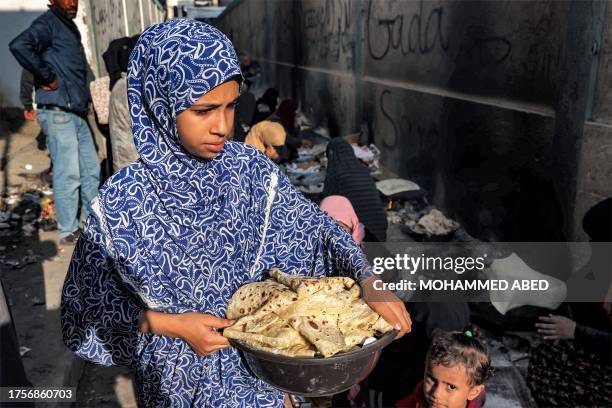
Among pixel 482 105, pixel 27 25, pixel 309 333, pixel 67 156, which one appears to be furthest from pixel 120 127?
pixel 27 25

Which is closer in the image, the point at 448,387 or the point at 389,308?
the point at 389,308

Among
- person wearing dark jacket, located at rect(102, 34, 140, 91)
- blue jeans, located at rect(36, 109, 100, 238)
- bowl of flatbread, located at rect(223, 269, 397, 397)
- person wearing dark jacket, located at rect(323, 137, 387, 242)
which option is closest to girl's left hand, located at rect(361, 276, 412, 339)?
bowl of flatbread, located at rect(223, 269, 397, 397)

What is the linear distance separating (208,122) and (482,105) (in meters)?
4.62

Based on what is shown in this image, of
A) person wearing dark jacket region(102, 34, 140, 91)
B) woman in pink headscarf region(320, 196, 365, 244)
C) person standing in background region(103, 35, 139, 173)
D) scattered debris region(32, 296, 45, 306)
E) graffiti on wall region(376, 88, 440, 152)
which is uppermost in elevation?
person wearing dark jacket region(102, 34, 140, 91)

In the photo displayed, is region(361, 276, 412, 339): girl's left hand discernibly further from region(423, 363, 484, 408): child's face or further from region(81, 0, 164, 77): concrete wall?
region(81, 0, 164, 77): concrete wall

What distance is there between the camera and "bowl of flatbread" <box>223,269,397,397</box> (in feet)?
4.42

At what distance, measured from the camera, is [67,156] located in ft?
16.1

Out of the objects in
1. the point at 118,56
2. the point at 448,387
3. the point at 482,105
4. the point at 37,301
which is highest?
the point at 118,56

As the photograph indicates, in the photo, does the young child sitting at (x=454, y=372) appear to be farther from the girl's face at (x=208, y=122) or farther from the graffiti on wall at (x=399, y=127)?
the graffiti on wall at (x=399, y=127)

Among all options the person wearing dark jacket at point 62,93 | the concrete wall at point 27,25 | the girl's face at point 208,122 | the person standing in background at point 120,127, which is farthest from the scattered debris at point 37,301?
the concrete wall at point 27,25

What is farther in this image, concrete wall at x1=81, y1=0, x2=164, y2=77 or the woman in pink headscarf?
concrete wall at x1=81, y1=0, x2=164, y2=77

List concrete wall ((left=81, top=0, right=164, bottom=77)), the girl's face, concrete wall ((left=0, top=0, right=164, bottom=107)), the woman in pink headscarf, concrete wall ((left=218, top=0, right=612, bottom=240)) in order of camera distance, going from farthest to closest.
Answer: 1. concrete wall ((left=81, top=0, right=164, bottom=77))
2. concrete wall ((left=0, top=0, right=164, bottom=107))
3. concrete wall ((left=218, top=0, right=612, bottom=240))
4. the woman in pink headscarf
5. the girl's face

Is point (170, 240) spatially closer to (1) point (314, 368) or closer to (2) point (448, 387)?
(1) point (314, 368)

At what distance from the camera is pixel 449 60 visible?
6242 mm
